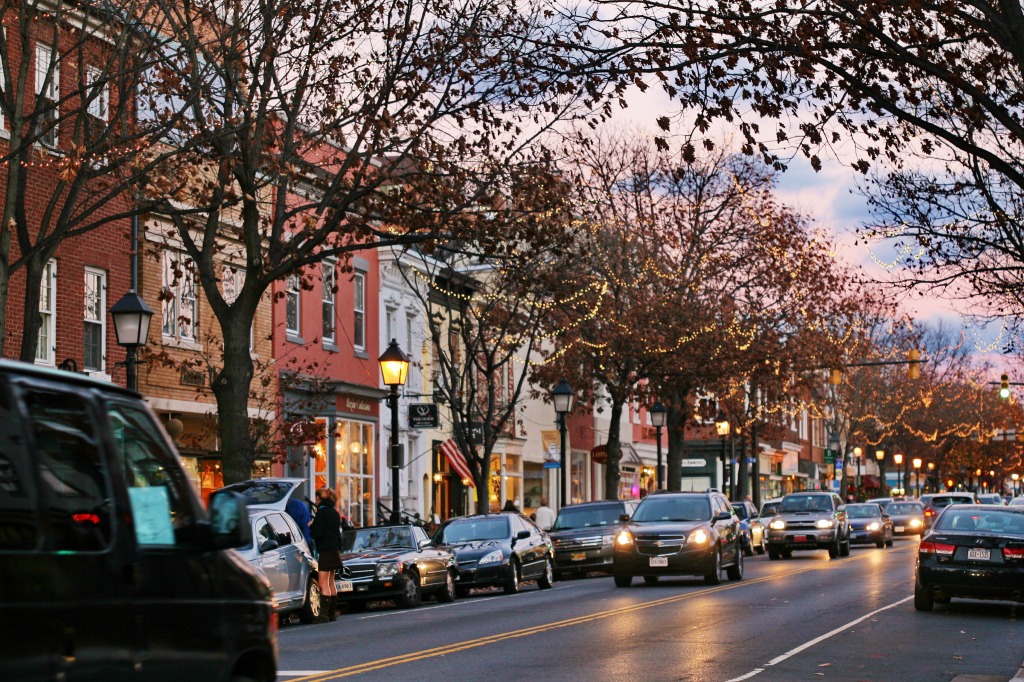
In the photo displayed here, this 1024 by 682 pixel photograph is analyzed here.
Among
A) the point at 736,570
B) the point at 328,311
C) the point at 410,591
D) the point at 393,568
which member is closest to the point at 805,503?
the point at 736,570

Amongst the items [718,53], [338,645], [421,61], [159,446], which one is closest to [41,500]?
[159,446]

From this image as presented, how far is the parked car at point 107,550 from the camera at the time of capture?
5176 mm

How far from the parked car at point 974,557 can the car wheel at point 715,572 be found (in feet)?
23.6

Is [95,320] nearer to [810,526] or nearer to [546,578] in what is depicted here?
[546,578]

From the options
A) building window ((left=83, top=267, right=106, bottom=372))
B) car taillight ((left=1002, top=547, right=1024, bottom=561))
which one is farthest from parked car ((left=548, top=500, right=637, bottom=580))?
car taillight ((left=1002, top=547, right=1024, bottom=561))

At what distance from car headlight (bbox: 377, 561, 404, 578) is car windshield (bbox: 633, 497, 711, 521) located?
678 centimetres

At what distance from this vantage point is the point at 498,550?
28.8 metres

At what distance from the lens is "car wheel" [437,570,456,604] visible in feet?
86.5

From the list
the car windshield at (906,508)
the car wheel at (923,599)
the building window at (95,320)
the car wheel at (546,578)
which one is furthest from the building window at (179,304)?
the car windshield at (906,508)

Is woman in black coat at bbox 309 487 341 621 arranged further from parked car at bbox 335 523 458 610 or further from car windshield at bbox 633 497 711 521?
car windshield at bbox 633 497 711 521

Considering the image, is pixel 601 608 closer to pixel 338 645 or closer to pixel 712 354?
pixel 338 645

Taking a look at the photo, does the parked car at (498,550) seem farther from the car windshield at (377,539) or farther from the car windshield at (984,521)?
the car windshield at (984,521)

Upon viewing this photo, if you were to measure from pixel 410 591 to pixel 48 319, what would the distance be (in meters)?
8.34

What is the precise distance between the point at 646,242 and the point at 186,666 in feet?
134
